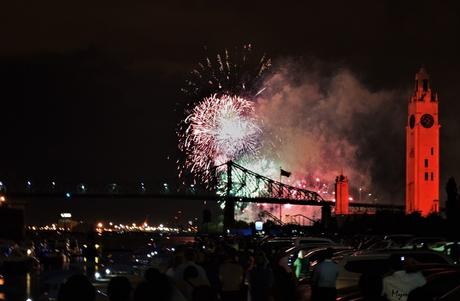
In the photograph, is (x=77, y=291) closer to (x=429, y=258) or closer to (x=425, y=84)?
(x=429, y=258)

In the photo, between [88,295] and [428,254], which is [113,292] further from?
[428,254]

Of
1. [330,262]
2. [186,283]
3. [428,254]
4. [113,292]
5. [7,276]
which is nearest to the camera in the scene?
[113,292]

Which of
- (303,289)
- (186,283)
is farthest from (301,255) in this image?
(186,283)

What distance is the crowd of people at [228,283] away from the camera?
34.8ft

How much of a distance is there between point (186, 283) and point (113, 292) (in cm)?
599

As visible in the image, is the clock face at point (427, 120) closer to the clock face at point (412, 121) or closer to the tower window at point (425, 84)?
the clock face at point (412, 121)

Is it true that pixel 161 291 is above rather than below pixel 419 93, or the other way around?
below

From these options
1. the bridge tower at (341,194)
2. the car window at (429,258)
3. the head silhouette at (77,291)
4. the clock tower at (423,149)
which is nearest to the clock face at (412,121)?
the clock tower at (423,149)

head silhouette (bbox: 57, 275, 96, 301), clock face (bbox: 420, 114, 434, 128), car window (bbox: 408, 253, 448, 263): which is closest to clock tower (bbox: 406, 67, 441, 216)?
clock face (bbox: 420, 114, 434, 128)

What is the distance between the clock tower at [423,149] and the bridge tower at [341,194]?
9.62 metres

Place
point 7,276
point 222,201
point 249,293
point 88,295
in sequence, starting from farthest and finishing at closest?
point 222,201 < point 7,276 < point 249,293 < point 88,295

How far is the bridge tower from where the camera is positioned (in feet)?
469

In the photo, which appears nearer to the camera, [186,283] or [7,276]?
[186,283]

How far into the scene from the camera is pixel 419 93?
152m
